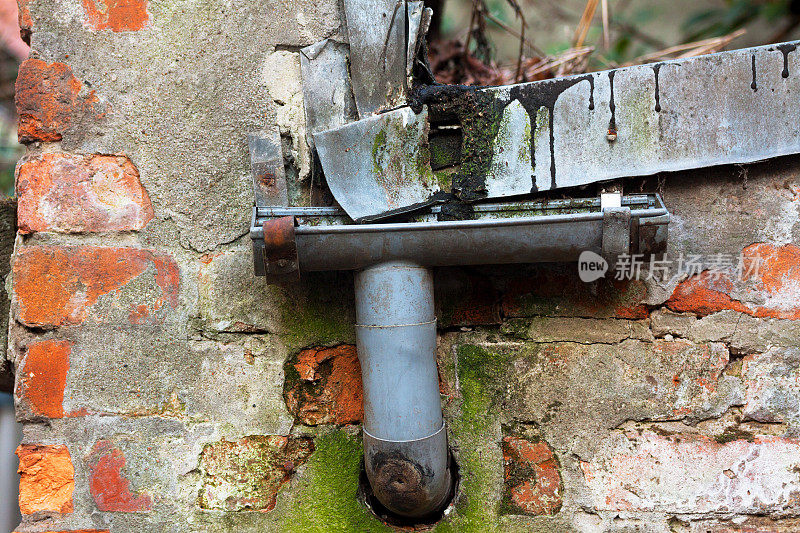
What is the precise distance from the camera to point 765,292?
1.19 m

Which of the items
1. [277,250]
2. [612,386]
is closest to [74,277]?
[277,250]

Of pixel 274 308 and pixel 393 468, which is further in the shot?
pixel 274 308

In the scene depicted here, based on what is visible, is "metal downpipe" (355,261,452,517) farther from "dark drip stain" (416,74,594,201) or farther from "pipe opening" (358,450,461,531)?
"dark drip stain" (416,74,594,201)

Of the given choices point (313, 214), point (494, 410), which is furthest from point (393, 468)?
point (313, 214)

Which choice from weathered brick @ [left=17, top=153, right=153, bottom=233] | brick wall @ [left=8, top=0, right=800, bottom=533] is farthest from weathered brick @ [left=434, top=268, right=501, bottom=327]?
weathered brick @ [left=17, top=153, right=153, bottom=233]

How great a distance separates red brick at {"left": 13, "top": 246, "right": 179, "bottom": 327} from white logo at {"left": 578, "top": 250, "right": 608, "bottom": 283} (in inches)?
34.2

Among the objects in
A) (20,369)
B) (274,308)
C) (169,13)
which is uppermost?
(169,13)

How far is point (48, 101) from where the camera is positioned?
3.92ft

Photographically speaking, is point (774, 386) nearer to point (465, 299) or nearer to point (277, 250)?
point (465, 299)

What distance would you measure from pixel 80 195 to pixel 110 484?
0.63m

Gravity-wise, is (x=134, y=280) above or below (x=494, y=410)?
above

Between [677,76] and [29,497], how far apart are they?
163 cm

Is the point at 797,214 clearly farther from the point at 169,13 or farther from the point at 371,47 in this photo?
the point at 169,13

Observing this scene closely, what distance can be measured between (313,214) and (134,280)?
Result: 430 mm
